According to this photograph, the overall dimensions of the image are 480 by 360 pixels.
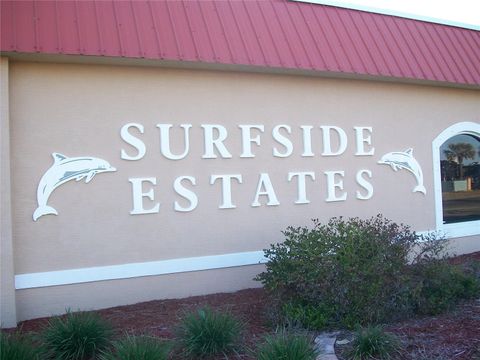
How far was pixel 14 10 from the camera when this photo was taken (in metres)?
7.00

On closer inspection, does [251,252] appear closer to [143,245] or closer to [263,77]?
[143,245]

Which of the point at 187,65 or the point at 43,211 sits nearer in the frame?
the point at 43,211

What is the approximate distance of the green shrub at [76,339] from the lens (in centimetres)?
545

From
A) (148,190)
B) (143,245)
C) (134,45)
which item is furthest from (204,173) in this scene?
(134,45)

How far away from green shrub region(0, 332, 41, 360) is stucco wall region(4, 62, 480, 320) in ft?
7.14

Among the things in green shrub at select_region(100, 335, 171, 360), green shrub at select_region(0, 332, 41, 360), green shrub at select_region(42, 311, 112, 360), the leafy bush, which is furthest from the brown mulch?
green shrub at select_region(0, 332, 41, 360)

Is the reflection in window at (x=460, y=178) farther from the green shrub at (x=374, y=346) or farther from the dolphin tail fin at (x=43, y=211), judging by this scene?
the dolphin tail fin at (x=43, y=211)

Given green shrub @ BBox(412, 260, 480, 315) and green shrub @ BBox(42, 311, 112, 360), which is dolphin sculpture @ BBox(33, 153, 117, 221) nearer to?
green shrub @ BBox(42, 311, 112, 360)

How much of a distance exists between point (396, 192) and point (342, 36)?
3.01m

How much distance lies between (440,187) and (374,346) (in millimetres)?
6059

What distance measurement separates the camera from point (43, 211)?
7.30 m

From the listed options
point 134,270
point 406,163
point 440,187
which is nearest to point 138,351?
point 134,270

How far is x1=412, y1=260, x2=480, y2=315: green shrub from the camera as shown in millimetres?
6750

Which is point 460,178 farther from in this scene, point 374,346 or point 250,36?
point 374,346
